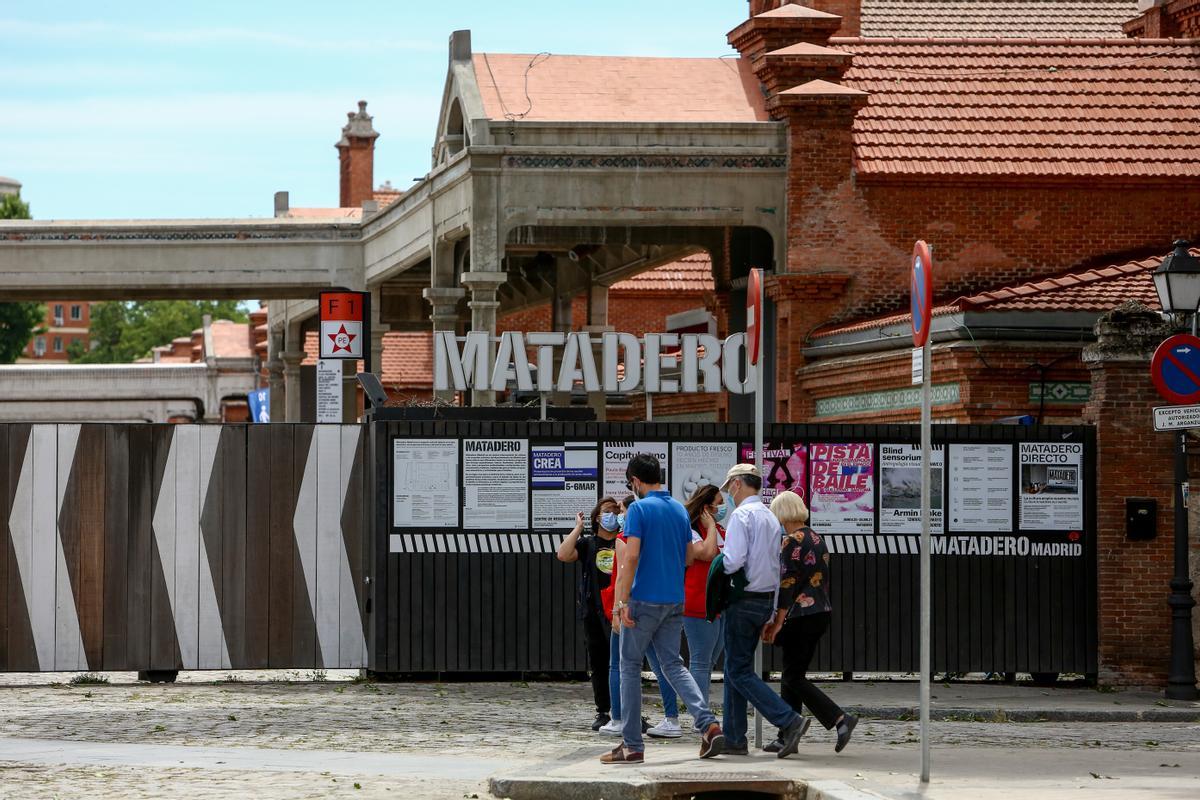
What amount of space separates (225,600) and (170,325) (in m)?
149

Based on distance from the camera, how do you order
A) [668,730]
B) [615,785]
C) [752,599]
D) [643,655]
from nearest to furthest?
1. [615,785]
2. [643,655]
3. [752,599]
4. [668,730]

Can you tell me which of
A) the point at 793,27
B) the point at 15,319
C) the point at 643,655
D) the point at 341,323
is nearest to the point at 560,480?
the point at 643,655

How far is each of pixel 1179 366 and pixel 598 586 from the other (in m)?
5.38

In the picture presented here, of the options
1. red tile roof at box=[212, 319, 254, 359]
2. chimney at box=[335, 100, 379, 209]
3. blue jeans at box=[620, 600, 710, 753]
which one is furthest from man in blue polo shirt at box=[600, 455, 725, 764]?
chimney at box=[335, 100, 379, 209]

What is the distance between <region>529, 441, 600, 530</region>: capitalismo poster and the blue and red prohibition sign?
4763mm

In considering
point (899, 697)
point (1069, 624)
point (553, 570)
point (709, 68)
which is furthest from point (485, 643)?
point (709, 68)

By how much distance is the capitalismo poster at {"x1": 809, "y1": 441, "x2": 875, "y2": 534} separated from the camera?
17.0m

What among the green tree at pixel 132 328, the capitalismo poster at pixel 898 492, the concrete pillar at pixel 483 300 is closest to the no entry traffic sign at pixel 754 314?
the capitalismo poster at pixel 898 492

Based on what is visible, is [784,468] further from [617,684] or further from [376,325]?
[376,325]

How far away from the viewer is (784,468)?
1695cm

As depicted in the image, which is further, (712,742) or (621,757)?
(712,742)

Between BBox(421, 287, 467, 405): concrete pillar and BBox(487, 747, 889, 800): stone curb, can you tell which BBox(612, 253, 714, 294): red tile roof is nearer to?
BBox(421, 287, 467, 405): concrete pillar

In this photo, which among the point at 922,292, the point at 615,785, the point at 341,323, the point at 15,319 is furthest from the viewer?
the point at 15,319

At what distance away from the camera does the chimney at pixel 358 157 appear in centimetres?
7006
